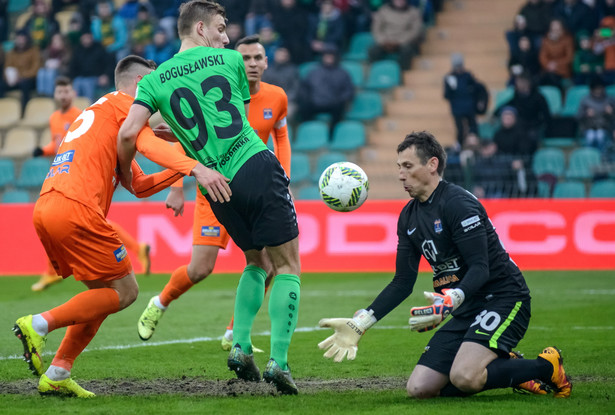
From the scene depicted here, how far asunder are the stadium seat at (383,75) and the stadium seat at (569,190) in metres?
6.00

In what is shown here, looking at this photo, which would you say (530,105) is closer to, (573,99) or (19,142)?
(573,99)

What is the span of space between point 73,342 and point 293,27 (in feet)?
47.3

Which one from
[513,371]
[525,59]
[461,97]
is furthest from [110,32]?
[513,371]

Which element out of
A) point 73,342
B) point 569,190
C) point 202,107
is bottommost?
point 73,342

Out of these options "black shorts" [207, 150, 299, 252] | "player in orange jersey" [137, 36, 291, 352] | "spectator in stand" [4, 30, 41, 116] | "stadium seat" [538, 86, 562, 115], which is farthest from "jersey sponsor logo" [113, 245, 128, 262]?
"spectator in stand" [4, 30, 41, 116]

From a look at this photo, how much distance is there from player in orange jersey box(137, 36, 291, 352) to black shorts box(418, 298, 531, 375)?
2.19 meters

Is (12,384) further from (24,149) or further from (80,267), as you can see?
(24,149)

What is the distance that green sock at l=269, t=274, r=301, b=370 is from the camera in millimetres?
5547

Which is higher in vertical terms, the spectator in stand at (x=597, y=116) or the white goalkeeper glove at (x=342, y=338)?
the spectator in stand at (x=597, y=116)

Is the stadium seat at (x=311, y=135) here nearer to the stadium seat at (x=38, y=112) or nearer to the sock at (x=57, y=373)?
the stadium seat at (x=38, y=112)

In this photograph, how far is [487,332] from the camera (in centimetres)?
577

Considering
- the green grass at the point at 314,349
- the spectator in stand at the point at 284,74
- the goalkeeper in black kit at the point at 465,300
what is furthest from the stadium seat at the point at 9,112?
the goalkeeper in black kit at the point at 465,300

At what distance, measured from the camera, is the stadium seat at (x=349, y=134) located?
1852cm

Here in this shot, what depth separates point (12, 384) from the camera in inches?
249
